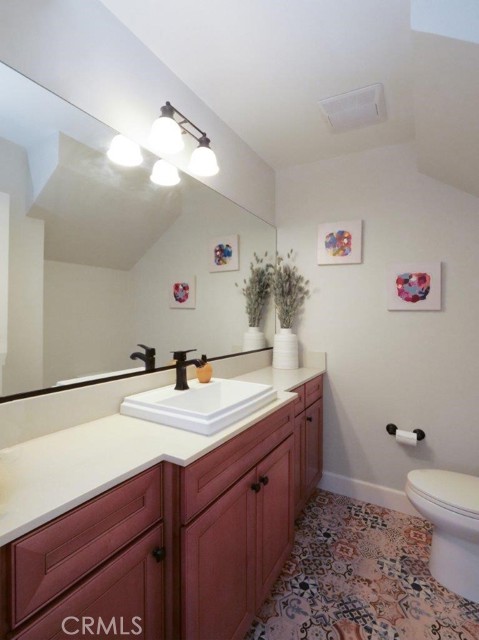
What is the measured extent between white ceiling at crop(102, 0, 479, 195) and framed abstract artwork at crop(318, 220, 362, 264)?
0.52m

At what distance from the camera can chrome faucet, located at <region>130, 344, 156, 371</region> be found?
4.73 feet

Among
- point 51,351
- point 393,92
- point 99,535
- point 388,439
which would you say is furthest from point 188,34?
point 388,439

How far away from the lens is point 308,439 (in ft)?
6.62

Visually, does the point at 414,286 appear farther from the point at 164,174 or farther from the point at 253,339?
the point at 164,174

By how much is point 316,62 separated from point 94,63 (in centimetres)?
96

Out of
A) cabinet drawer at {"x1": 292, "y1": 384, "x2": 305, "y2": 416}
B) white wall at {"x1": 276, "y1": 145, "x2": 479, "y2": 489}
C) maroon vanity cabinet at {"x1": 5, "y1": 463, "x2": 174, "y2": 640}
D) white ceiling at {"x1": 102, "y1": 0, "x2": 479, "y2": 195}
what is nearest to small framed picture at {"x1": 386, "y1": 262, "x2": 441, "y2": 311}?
white wall at {"x1": 276, "y1": 145, "x2": 479, "y2": 489}

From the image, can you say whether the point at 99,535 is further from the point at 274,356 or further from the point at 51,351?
the point at 274,356

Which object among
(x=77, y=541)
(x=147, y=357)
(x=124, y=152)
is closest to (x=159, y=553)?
(x=77, y=541)

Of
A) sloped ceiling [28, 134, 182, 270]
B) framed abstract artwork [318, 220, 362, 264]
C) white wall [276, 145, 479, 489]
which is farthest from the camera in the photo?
framed abstract artwork [318, 220, 362, 264]

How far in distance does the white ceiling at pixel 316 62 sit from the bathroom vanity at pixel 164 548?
54.9 inches

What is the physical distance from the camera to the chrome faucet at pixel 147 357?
144 cm

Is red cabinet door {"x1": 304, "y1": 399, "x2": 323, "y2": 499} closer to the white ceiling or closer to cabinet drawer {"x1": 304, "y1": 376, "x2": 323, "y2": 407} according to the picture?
cabinet drawer {"x1": 304, "y1": 376, "x2": 323, "y2": 407}

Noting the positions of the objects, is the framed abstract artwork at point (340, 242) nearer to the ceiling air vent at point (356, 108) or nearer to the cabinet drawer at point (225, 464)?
the ceiling air vent at point (356, 108)

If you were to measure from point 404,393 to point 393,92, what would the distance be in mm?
1721
